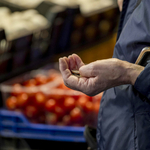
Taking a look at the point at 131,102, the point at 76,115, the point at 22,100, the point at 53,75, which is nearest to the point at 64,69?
the point at 131,102

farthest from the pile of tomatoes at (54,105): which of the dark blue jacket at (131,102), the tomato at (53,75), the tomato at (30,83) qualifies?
the dark blue jacket at (131,102)

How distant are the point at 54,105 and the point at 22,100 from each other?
259mm

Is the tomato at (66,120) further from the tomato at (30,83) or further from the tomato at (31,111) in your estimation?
the tomato at (30,83)

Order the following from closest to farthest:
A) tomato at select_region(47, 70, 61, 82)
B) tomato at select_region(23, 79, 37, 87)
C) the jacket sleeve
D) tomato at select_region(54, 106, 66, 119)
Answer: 1. the jacket sleeve
2. tomato at select_region(54, 106, 66, 119)
3. tomato at select_region(23, 79, 37, 87)
4. tomato at select_region(47, 70, 61, 82)

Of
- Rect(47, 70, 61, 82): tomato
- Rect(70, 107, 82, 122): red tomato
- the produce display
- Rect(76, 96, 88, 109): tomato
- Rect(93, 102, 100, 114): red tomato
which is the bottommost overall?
Rect(47, 70, 61, 82): tomato

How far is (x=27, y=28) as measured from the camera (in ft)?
6.98

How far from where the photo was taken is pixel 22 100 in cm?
167

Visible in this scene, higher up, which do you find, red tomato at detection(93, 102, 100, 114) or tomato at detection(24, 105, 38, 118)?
red tomato at detection(93, 102, 100, 114)

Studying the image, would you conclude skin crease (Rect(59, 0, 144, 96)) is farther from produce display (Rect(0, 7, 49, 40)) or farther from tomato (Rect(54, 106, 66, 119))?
produce display (Rect(0, 7, 49, 40))

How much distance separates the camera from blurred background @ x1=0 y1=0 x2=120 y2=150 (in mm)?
1562

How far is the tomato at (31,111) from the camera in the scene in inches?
63.3

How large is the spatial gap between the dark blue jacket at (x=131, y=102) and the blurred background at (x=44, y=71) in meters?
0.82

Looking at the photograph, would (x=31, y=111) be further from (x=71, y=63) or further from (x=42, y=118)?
(x=71, y=63)

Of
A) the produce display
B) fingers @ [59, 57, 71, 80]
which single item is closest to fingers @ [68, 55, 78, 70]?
fingers @ [59, 57, 71, 80]
